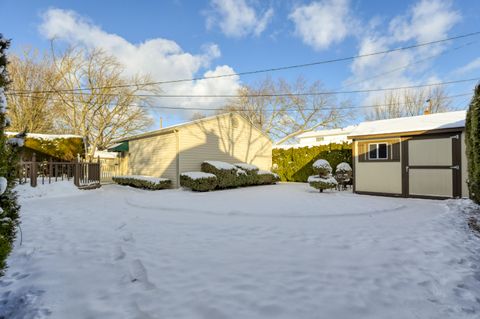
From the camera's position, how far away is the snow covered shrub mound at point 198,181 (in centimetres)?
1083

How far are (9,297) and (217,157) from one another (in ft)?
38.9

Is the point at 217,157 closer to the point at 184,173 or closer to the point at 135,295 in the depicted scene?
the point at 184,173

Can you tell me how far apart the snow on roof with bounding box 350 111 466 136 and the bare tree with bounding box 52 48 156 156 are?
19.3 meters

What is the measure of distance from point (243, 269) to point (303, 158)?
13154mm

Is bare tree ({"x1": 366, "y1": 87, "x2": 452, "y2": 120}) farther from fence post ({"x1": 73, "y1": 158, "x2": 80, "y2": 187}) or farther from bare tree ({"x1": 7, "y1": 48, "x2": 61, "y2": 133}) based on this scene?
bare tree ({"x1": 7, "y1": 48, "x2": 61, "y2": 133})

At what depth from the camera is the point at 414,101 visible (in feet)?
74.0

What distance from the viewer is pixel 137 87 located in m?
22.1

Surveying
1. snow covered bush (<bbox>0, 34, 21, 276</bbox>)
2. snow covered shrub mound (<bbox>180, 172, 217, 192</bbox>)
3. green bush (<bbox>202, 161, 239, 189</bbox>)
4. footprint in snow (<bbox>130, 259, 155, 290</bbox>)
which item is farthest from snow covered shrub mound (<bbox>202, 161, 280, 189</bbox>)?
snow covered bush (<bbox>0, 34, 21, 276</bbox>)

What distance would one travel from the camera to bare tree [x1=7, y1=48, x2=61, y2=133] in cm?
1909

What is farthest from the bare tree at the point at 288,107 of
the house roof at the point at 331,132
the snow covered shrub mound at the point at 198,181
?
the snow covered shrub mound at the point at 198,181

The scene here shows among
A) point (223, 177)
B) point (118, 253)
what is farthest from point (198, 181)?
point (118, 253)

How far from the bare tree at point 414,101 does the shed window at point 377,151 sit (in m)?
17.3

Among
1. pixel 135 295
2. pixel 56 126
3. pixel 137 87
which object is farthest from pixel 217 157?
pixel 56 126

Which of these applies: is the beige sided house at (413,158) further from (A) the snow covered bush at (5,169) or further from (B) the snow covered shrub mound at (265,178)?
(A) the snow covered bush at (5,169)
